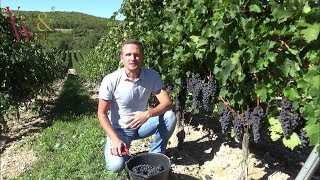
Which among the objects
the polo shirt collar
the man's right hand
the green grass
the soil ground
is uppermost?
the polo shirt collar

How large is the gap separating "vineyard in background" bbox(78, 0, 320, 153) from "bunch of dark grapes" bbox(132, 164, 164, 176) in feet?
2.66

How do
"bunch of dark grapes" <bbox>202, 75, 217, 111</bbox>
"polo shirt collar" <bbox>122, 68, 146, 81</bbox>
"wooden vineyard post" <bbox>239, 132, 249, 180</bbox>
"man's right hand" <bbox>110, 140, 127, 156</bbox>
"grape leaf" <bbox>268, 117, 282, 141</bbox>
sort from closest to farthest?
"grape leaf" <bbox>268, 117, 282, 141</bbox>, "man's right hand" <bbox>110, 140, 127, 156</bbox>, "wooden vineyard post" <bbox>239, 132, 249, 180</bbox>, "bunch of dark grapes" <bbox>202, 75, 217, 111</bbox>, "polo shirt collar" <bbox>122, 68, 146, 81</bbox>

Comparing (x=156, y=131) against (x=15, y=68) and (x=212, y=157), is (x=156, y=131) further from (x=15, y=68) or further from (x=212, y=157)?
(x=15, y=68)

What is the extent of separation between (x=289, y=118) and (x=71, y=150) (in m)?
4.02

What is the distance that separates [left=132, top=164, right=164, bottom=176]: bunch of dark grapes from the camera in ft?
12.1

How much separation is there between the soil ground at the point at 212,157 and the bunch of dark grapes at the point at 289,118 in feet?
4.19

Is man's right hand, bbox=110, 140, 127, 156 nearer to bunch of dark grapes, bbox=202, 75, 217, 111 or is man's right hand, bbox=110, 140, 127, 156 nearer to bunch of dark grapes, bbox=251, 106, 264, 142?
bunch of dark grapes, bbox=202, 75, 217, 111

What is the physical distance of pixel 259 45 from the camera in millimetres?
3170

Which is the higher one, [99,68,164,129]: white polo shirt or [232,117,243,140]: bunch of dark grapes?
[99,68,164,129]: white polo shirt

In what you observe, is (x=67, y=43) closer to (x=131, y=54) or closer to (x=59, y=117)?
(x=59, y=117)

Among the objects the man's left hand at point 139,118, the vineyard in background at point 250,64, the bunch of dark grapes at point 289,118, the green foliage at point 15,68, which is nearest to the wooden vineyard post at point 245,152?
the vineyard in background at point 250,64

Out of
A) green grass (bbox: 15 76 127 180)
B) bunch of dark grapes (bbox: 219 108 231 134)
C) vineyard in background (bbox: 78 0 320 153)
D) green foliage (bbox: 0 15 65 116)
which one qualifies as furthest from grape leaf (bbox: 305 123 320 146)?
green foliage (bbox: 0 15 65 116)

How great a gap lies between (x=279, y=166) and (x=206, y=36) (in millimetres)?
1989

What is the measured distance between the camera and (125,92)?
4.12m
